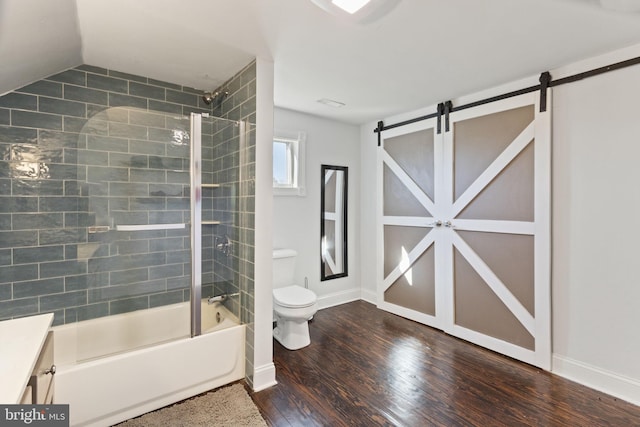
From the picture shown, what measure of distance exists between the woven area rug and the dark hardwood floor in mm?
94

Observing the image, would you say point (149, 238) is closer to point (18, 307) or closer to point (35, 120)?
point (18, 307)

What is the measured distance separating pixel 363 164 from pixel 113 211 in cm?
292

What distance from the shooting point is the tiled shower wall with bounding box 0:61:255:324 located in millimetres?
2023

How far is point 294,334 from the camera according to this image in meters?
2.70

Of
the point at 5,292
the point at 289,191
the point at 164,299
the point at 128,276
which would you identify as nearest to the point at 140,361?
the point at 164,299

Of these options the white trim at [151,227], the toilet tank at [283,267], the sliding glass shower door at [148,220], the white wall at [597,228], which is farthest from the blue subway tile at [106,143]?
the white wall at [597,228]

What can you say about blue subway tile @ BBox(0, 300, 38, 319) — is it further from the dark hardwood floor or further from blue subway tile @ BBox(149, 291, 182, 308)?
the dark hardwood floor

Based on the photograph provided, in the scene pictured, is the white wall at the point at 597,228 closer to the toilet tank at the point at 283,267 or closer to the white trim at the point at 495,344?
the white trim at the point at 495,344

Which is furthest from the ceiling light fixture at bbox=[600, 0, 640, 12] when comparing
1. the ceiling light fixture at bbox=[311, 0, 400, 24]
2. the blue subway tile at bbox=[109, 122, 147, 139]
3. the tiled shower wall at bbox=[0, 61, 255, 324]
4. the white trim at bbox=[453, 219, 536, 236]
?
the blue subway tile at bbox=[109, 122, 147, 139]

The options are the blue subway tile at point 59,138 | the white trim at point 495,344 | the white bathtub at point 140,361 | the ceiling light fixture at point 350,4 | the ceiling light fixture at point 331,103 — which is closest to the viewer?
the ceiling light fixture at point 350,4

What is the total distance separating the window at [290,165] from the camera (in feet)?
11.1

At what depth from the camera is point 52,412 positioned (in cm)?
103

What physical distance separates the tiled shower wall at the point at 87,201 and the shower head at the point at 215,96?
407mm

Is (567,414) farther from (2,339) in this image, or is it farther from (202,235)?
(2,339)
